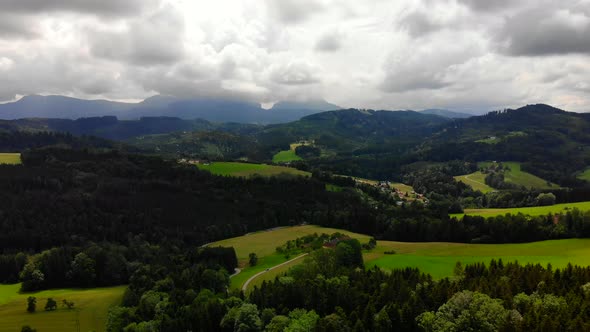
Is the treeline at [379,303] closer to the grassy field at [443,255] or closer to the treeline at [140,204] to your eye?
the grassy field at [443,255]

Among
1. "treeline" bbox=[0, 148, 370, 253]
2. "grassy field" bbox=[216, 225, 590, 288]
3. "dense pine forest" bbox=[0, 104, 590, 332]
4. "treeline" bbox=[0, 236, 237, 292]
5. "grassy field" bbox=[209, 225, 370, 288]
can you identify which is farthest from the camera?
"treeline" bbox=[0, 148, 370, 253]

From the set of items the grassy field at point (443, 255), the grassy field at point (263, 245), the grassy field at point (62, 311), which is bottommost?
the grassy field at point (62, 311)

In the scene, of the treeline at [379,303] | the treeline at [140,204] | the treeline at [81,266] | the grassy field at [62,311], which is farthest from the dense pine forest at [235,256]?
the grassy field at [62,311]

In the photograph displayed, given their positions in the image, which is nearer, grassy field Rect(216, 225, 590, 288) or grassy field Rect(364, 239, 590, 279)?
grassy field Rect(364, 239, 590, 279)

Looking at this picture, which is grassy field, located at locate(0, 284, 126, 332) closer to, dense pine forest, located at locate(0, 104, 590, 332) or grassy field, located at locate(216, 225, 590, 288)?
dense pine forest, located at locate(0, 104, 590, 332)

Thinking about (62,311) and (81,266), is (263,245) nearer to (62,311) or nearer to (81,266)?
(81,266)

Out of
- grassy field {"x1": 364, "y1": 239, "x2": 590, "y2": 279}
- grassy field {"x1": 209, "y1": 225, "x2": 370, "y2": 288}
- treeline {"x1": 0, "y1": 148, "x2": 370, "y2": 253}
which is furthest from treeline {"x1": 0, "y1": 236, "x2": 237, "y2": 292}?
grassy field {"x1": 364, "y1": 239, "x2": 590, "y2": 279}

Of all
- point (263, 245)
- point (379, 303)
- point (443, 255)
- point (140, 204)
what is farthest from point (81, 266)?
point (443, 255)
